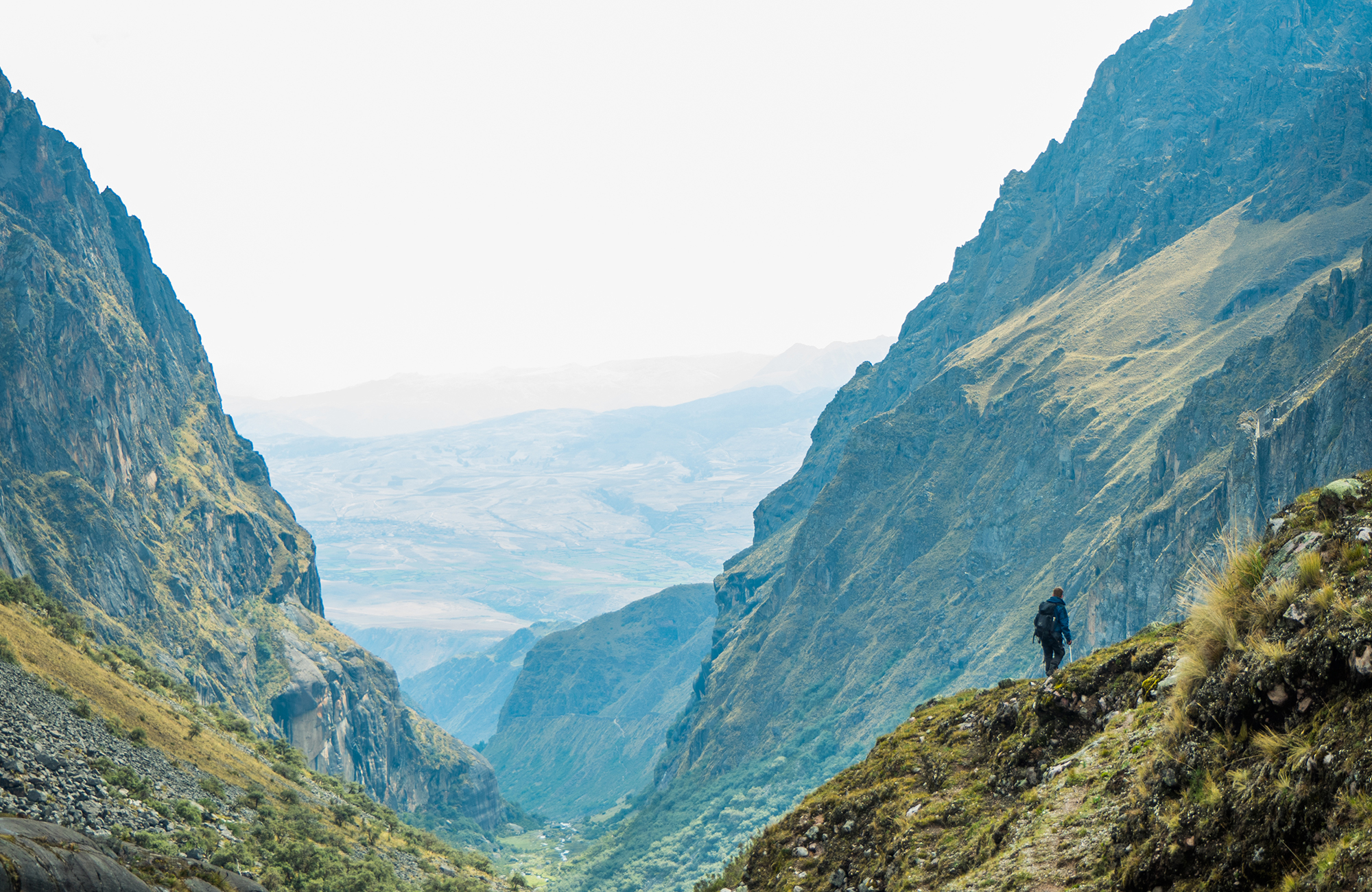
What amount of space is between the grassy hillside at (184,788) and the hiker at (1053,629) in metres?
19.4

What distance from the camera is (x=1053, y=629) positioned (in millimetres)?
18234

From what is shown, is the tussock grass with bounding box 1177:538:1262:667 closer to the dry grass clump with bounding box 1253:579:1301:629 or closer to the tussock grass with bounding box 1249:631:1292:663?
the dry grass clump with bounding box 1253:579:1301:629

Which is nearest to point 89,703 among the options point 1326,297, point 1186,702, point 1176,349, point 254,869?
point 254,869

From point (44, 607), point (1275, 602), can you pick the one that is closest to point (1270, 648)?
point (1275, 602)

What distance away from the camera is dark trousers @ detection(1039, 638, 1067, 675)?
17.8m

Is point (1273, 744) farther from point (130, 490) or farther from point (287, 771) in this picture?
point (130, 490)

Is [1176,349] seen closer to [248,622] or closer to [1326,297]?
[1326,297]

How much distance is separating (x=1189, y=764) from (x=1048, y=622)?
9441mm

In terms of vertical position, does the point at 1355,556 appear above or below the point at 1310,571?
above

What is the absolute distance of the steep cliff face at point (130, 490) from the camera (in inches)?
4887

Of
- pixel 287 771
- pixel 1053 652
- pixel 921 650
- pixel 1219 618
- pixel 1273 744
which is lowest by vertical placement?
pixel 921 650

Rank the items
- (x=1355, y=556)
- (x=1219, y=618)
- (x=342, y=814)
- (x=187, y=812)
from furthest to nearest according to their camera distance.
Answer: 1. (x=342, y=814)
2. (x=187, y=812)
3. (x=1219, y=618)
4. (x=1355, y=556)

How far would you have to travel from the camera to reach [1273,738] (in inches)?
320

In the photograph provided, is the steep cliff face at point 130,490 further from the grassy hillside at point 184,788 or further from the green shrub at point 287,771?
the green shrub at point 287,771
